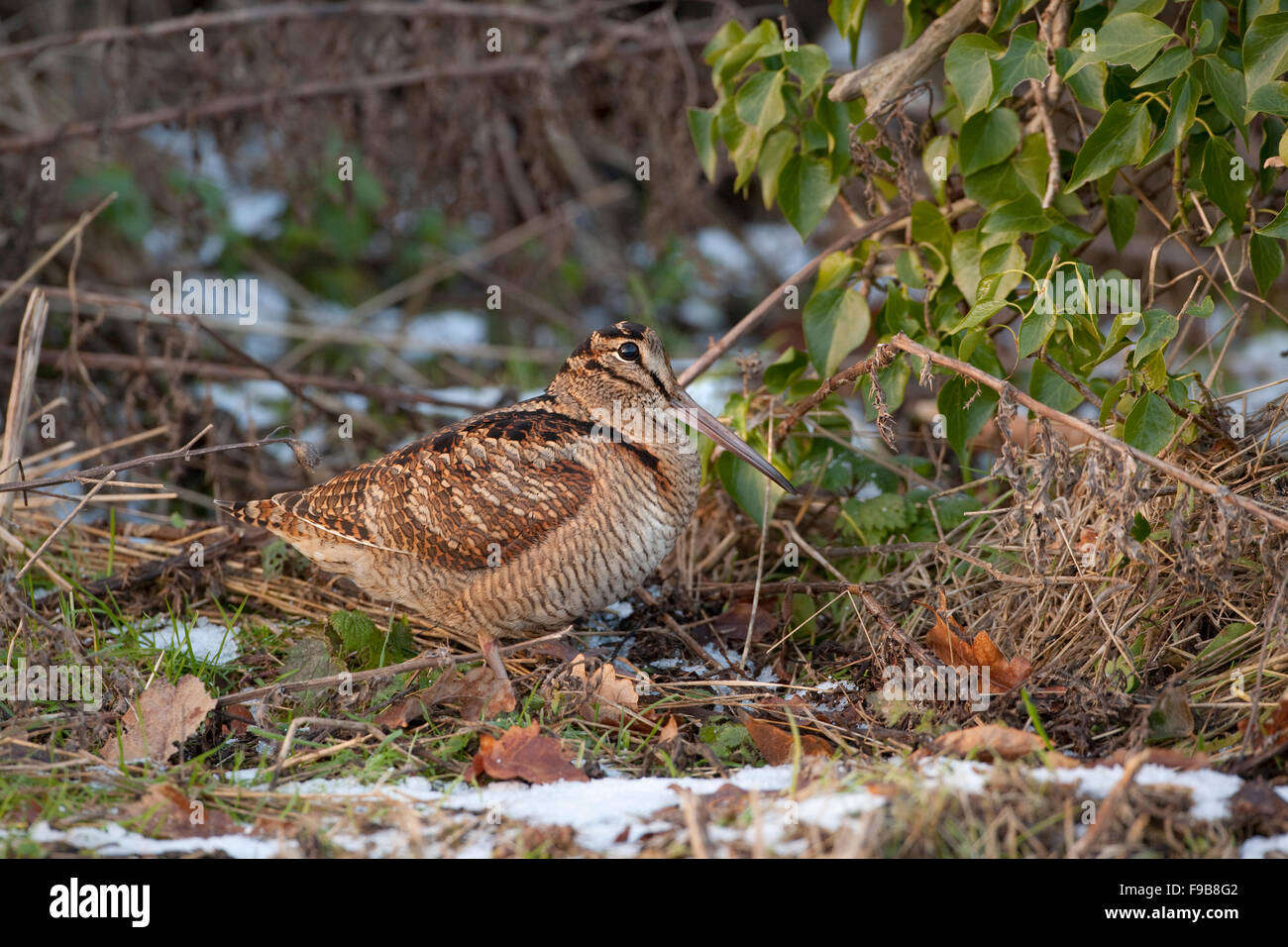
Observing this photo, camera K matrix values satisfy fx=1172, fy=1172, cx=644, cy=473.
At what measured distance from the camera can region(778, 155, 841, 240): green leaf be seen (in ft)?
12.7

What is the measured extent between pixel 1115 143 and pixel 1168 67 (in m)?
0.23

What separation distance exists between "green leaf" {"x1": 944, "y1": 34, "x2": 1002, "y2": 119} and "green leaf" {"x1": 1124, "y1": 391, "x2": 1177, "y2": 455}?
3.15ft

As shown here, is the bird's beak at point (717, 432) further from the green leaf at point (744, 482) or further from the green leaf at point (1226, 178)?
the green leaf at point (1226, 178)

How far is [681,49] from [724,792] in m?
4.05

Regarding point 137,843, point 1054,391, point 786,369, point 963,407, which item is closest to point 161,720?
point 137,843

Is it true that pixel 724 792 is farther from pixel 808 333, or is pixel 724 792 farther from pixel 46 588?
pixel 46 588

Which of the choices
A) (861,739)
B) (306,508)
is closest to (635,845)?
(861,739)

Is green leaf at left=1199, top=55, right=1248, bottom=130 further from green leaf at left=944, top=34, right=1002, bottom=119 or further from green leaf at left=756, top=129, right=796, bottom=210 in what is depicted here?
green leaf at left=756, top=129, right=796, bottom=210

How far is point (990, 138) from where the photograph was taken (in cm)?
359

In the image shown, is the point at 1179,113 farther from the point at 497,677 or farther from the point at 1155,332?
the point at 497,677

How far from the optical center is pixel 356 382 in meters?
5.05

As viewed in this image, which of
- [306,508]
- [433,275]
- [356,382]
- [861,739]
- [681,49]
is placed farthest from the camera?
[433,275]

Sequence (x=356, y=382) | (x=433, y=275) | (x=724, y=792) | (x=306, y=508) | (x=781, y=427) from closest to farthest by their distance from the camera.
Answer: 1. (x=724, y=792)
2. (x=306, y=508)
3. (x=781, y=427)
4. (x=356, y=382)
5. (x=433, y=275)

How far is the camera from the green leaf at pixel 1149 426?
3064 millimetres
